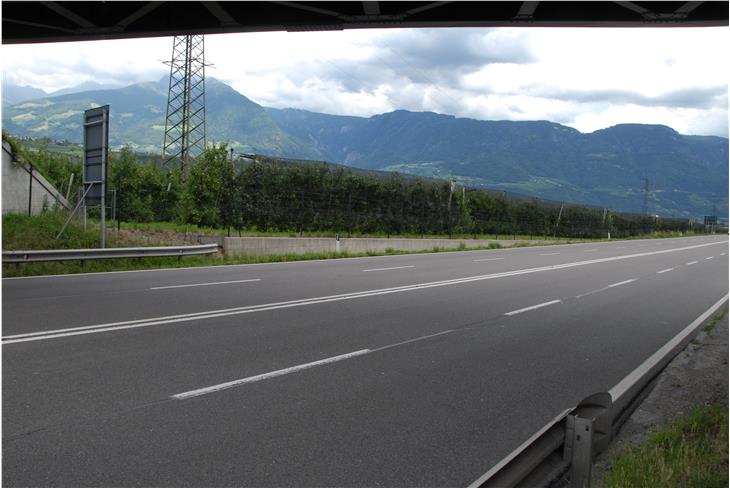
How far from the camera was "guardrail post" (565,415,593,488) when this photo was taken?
135 inches

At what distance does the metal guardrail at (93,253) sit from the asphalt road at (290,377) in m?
2.20

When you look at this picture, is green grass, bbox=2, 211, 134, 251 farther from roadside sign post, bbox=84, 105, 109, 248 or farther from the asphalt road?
the asphalt road

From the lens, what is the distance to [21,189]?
24.1 meters

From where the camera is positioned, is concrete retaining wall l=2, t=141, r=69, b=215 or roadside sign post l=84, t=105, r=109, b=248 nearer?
roadside sign post l=84, t=105, r=109, b=248

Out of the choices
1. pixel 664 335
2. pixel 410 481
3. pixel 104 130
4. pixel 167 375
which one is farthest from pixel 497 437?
pixel 104 130

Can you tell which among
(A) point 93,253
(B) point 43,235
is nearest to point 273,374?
(A) point 93,253

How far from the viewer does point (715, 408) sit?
17.2 feet

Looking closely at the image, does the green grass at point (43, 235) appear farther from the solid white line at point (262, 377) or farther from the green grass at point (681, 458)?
the green grass at point (681, 458)

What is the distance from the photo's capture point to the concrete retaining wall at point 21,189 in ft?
76.6

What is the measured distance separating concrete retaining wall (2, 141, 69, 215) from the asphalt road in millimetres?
12605

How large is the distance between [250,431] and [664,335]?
23.7 feet

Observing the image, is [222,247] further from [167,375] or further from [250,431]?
[250,431]

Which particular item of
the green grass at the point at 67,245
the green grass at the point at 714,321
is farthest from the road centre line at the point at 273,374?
the green grass at the point at 67,245

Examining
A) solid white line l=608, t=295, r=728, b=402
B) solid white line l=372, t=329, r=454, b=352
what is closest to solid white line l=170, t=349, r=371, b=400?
solid white line l=372, t=329, r=454, b=352
